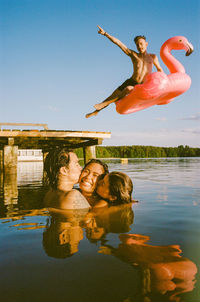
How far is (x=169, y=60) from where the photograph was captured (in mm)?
4121

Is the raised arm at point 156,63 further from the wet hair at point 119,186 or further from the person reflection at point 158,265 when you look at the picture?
the person reflection at point 158,265

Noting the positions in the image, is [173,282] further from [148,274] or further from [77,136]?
[77,136]

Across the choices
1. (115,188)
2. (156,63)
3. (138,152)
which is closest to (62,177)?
(115,188)

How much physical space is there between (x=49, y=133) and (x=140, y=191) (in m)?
5.15

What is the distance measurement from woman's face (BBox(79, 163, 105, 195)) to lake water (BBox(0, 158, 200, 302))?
0.86 meters

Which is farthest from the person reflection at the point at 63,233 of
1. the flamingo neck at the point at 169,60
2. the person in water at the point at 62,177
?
the flamingo neck at the point at 169,60

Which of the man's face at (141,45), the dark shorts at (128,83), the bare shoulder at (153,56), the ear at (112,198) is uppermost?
the man's face at (141,45)

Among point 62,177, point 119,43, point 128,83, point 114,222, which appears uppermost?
point 119,43

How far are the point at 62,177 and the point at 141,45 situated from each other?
2.40m

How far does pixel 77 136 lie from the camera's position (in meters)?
10.9

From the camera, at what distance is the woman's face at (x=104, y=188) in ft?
16.3

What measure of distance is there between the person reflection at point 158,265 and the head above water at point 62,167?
5.49 ft

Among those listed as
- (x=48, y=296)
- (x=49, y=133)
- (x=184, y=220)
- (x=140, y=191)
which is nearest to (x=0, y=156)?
(x=49, y=133)

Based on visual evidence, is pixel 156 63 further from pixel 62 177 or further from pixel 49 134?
pixel 49 134
